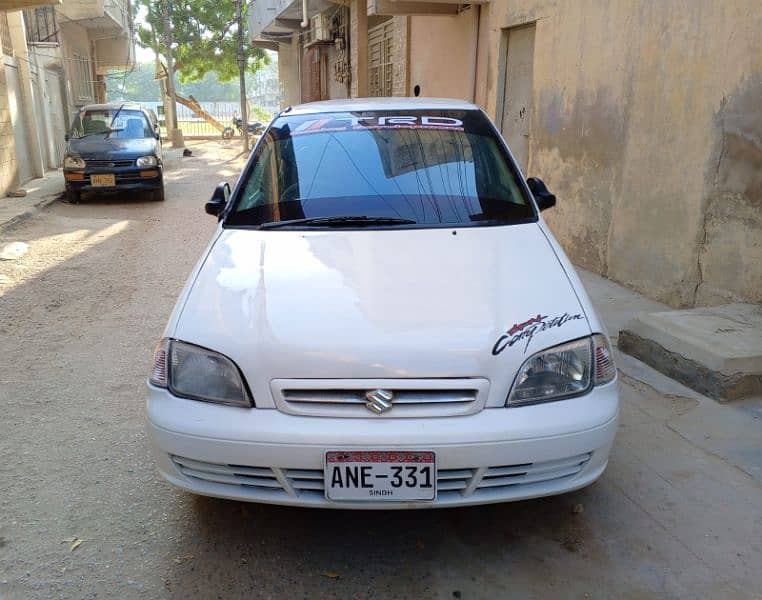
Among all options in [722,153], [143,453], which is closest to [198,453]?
[143,453]

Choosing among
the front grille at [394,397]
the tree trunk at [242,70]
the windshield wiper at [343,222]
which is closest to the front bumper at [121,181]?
the windshield wiper at [343,222]

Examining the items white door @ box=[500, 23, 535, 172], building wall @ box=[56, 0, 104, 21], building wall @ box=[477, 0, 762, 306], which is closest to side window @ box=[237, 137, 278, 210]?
building wall @ box=[477, 0, 762, 306]

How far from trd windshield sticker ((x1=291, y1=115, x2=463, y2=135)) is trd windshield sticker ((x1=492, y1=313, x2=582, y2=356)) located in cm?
165

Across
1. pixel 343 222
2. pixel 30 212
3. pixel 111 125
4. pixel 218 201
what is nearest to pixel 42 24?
pixel 111 125

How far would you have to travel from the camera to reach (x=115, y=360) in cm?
453

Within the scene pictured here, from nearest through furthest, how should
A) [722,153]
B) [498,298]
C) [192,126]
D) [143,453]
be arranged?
[498,298] → [143,453] → [722,153] → [192,126]

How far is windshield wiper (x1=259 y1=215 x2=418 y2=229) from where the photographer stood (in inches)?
124

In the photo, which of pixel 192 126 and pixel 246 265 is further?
pixel 192 126

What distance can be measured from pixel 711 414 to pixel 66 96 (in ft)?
65.2

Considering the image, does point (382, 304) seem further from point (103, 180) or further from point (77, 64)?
point (77, 64)

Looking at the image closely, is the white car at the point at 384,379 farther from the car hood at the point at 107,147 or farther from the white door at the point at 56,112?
the white door at the point at 56,112

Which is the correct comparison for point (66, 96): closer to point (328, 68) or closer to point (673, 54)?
point (328, 68)

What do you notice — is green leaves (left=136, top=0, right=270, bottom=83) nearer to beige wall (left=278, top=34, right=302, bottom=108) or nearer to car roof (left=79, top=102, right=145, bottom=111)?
beige wall (left=278, top=34, right=302, bottom=108)

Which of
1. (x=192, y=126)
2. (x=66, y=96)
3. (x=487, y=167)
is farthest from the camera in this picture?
(x=192, y=126)
